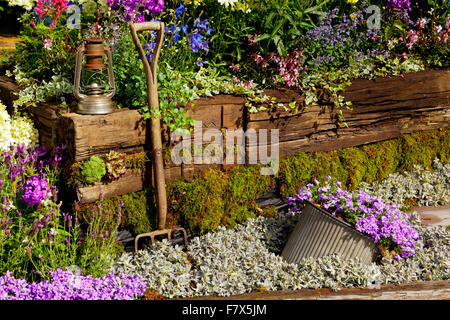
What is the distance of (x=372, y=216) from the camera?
389 cm

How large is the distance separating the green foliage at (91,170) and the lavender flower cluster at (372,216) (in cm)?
167

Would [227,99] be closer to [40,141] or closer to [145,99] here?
[145,99]

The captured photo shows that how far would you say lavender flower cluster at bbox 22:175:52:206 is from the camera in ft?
11.7

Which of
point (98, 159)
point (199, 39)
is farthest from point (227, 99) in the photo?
point (98, 159)

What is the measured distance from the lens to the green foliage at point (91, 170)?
12.4ft

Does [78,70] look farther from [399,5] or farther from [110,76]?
[399,5]

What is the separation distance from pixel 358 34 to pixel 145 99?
2880 mm

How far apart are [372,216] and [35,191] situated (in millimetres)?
2559

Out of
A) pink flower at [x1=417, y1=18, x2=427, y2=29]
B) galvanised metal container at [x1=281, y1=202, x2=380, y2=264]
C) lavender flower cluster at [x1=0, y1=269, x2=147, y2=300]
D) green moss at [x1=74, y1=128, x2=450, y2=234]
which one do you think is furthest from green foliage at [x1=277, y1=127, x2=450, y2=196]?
lavender flower cluster at [x1=0, y1=269, x2=147, y2=300]

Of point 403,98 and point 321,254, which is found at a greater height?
point 403,98

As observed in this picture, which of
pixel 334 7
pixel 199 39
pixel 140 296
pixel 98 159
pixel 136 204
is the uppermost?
pixel 334 7

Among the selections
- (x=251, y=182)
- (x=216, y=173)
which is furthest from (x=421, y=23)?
(x=216, y=173)

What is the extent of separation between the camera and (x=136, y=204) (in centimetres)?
410

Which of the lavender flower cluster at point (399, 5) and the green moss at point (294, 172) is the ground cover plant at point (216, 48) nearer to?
the lavender flower cluster at point (399, 5)
